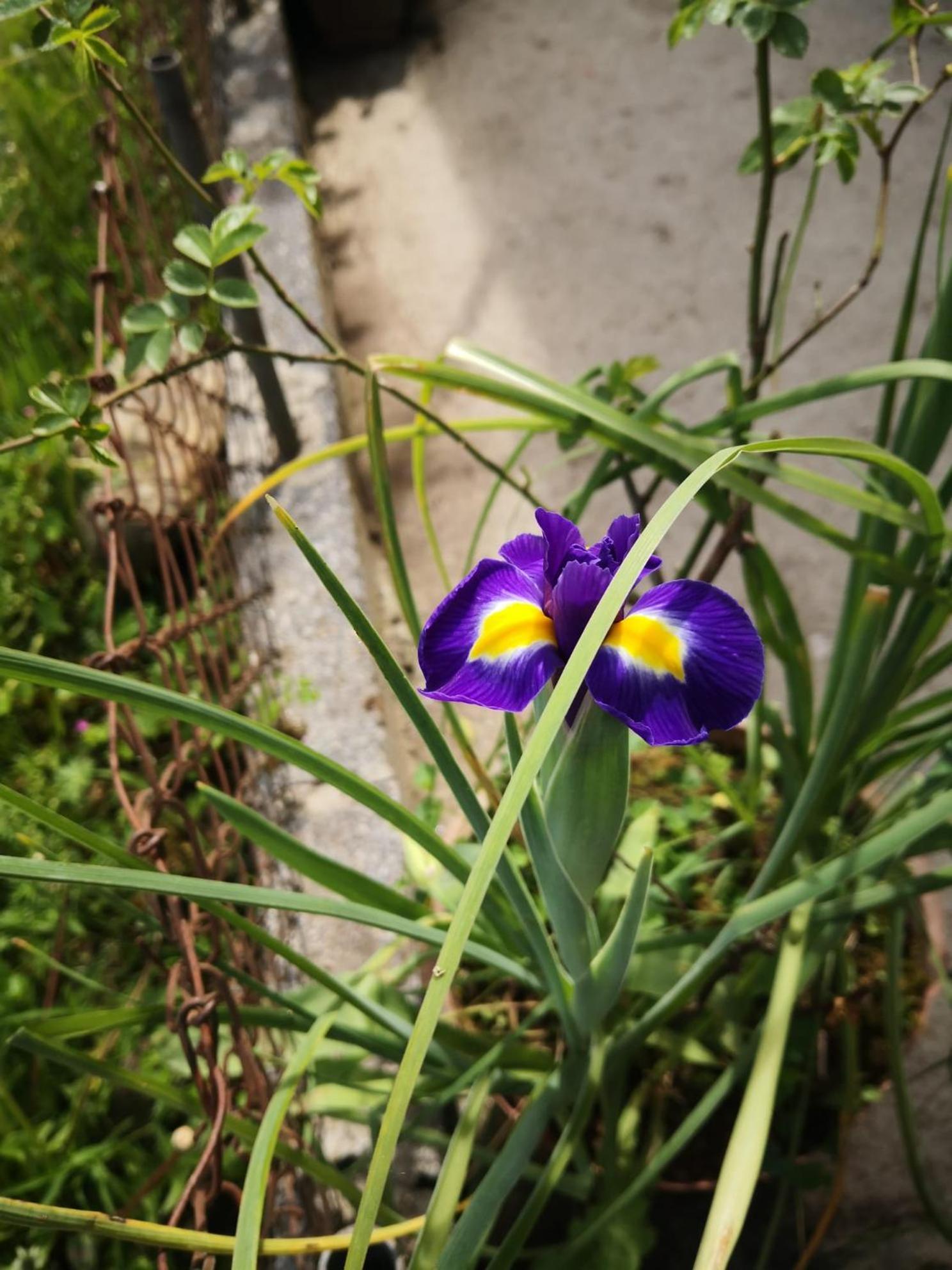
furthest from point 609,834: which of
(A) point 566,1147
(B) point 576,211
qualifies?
(B) point 576,211

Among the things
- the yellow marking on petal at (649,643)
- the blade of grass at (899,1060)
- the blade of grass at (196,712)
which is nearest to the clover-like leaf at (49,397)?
the blade of grass at (196,712)

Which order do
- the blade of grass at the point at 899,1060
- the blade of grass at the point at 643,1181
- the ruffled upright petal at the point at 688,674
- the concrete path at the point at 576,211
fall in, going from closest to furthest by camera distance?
the ruffled upright petal at the point at 688,674 < the blade of grass at the point at 643,1181 < the blade of grass at the point at 899,1060 < the concrete path at the point at 576,211

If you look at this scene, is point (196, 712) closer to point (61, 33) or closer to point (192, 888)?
point (192, 888)

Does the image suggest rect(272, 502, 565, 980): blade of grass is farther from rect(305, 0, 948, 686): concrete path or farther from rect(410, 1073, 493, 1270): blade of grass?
rect(305, 0, 948, 686): concrete path

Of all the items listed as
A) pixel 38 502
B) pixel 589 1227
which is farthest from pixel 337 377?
pixel 589 1227

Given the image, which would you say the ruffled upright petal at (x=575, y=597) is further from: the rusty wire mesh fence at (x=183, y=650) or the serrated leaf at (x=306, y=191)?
the serrated leaf at (x=306, y=191)
